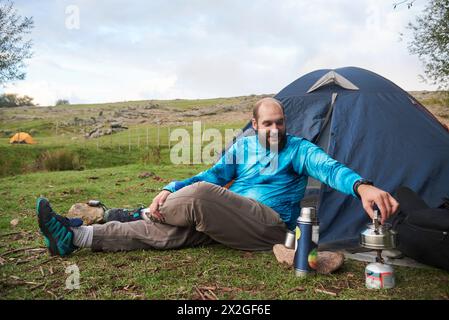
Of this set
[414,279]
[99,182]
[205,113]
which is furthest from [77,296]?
[205,113]

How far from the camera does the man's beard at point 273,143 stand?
4.29 metres

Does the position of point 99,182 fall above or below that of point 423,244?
below

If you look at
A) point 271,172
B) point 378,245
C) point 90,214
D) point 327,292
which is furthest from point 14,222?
point 378,245

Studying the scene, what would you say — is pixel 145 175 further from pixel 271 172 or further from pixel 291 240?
pixel 291 240

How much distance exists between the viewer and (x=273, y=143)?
4324mm

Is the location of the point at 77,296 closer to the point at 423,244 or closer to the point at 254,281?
the point at 254,281

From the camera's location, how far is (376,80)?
5.87m

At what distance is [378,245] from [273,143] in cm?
161

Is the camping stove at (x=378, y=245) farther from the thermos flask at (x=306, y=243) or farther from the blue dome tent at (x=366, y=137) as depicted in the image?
the blue dome tent at (x=366, y=137)

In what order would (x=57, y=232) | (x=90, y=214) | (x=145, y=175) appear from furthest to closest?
(x=145, y=175), (x=90, y=214), (x=57, y=232)

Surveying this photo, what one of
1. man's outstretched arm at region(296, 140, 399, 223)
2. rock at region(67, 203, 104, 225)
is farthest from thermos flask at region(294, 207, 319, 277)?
rock at region(67, 203, 104, 225)

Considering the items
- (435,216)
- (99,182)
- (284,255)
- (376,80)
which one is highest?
(376,80)

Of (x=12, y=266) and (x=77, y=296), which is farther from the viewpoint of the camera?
(x=12, y=266)

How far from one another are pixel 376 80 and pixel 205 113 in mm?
47502
